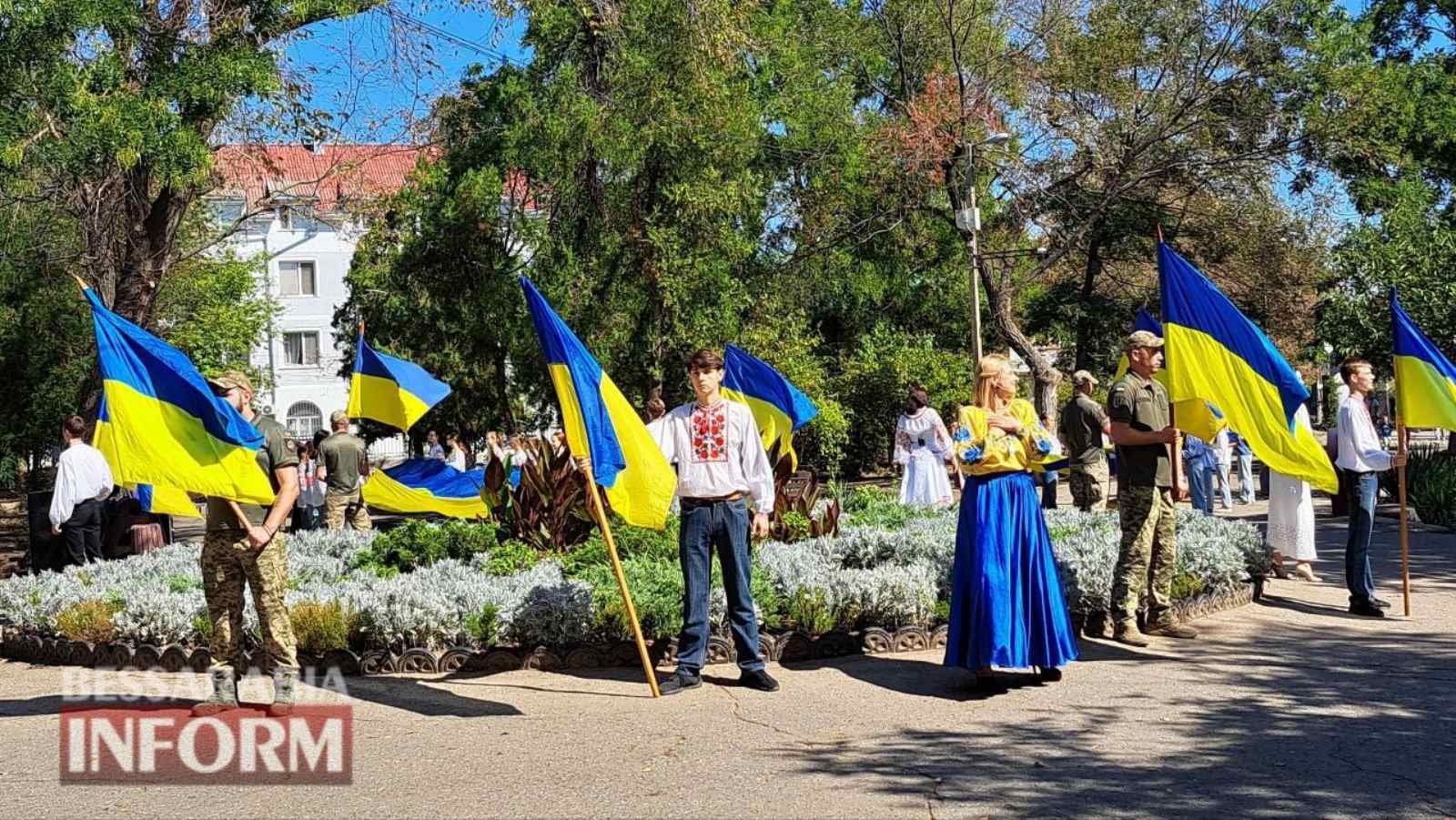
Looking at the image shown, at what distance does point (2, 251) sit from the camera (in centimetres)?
1758

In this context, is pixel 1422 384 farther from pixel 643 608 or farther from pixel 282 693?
pixel 282 693

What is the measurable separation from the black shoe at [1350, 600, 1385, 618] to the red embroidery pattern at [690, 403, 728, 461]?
16.2 ft

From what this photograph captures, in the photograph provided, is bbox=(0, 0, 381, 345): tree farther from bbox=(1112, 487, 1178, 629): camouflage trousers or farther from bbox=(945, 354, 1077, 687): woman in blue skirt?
bbox=(1112, 487, 1178, 629): camouflage trousers

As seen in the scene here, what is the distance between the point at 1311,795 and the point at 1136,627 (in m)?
3.38

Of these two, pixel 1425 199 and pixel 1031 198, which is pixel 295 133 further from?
pixel 1425 199

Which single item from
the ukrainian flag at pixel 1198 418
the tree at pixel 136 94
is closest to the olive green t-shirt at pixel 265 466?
the ukrainian flag at pixel 1198 418

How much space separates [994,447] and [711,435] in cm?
151

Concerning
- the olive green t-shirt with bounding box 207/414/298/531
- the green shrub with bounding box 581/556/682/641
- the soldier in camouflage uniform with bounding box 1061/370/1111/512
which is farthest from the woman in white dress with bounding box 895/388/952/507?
the olive green t-shirt with bounding box 207/414/298/531

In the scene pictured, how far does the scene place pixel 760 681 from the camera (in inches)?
287

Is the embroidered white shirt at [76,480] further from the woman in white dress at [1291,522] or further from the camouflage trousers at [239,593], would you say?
the woman in white dress at [1291,522]

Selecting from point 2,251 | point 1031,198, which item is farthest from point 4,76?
point 1031,198

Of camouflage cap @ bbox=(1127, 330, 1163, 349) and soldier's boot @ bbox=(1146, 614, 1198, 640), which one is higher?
camouflage cap @ bbox=(1127, 330, 1163, 349)

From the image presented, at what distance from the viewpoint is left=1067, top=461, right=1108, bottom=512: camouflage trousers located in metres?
13.3

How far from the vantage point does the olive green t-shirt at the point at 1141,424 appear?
27.0 ft
